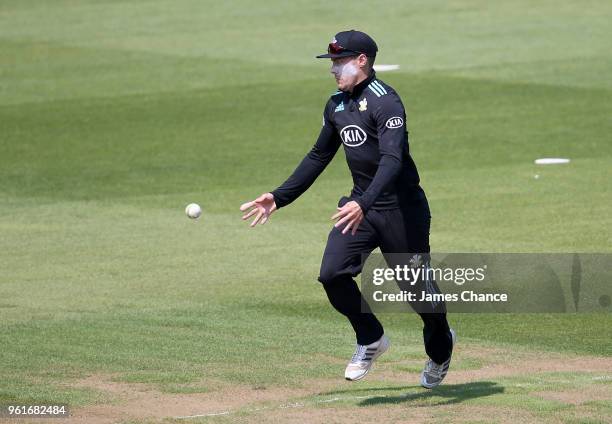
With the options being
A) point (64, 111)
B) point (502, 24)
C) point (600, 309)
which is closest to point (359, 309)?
point (600, 309)

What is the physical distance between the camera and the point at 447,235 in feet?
54.9

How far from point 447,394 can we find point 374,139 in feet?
6.78

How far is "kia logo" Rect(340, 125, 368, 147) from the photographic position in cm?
990

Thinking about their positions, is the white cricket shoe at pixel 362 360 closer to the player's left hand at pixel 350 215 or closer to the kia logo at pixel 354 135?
the player's left hand at pixel 350 215

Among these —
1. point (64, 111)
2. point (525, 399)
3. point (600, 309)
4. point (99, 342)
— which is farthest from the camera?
point (64, 111)

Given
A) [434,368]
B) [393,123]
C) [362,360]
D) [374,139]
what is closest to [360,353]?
[362,360]

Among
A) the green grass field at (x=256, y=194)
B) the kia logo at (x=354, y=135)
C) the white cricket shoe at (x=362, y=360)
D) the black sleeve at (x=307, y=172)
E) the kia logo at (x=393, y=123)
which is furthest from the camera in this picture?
the green grass field at (x=256, y=194)

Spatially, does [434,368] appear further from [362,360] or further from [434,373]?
[362,360]

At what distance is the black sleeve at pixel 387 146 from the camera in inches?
370

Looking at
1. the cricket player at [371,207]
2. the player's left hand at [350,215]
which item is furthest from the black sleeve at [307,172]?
the player's left hand at [350,215]

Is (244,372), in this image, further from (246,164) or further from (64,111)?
(64,111)

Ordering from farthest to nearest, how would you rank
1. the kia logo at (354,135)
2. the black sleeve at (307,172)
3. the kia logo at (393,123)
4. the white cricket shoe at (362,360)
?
the black sleeve at (307,172) → the white cricket shoe at (362,360) → the kia logo at (354,135) → the kia logo at (393,123)

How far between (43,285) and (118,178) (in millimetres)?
6728

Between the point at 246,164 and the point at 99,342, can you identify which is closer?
the point at 99,342
